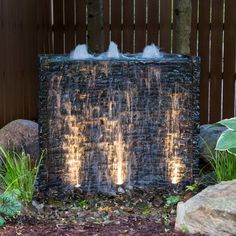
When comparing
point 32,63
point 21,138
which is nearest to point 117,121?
point 21,138

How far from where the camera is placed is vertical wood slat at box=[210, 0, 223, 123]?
7551 mm

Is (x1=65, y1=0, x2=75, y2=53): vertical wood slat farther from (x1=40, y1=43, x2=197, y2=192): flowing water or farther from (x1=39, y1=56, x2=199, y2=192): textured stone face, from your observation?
(x1=40, y1=43, x2=197, y2=192): flowing water

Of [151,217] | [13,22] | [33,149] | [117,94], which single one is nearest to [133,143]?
[117,94]

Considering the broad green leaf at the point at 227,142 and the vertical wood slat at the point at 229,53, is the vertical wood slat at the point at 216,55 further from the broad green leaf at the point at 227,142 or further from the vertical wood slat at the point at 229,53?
the broad green leaf at the point at 227,142

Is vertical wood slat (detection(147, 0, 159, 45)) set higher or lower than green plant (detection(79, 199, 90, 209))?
higher

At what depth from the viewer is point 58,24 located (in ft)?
26.0

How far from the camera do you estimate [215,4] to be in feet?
24.8

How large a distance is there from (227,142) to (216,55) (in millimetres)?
3825

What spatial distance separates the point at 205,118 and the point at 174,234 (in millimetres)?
4288

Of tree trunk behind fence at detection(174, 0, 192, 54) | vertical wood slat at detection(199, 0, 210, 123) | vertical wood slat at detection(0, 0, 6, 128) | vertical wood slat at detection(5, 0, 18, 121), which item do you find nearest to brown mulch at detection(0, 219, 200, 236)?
tree trunk behind fence at detection(174, 0, 192, 54)

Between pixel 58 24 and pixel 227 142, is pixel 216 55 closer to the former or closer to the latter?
pixel 58 24

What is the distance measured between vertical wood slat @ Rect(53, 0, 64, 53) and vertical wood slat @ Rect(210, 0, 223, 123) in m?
1.98

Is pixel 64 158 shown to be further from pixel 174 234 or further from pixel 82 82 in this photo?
pixel 174 234

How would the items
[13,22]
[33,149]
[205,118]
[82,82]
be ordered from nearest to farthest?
[82,82] < [33,149] < [13,22] < [205,118]
